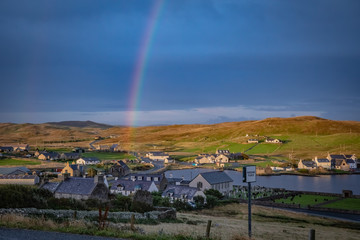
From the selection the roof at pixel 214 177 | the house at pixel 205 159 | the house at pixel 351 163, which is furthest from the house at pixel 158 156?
the roof at pixel 214 177

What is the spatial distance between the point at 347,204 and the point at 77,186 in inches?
1771

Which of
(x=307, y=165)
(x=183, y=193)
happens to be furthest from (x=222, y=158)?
(x=183, y=193)

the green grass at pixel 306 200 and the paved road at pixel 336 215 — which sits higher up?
the green grass at pixel 306 200

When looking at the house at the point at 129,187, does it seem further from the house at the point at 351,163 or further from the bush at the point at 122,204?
the house at the point at 351,163

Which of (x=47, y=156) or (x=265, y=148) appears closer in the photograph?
(x=47, y=156)

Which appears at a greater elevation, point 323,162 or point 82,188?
point 323,162

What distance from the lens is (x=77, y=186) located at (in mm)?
46562

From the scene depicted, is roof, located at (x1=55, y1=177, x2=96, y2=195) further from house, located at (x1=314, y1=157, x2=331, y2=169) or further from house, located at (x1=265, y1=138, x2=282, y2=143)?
house, located at (x1=265, y1=138, x2=282, y2=143)

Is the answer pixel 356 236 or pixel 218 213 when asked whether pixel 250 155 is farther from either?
pixel 356 236

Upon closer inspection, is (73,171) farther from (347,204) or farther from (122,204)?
(347,204)

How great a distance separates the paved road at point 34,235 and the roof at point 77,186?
28.5 meters

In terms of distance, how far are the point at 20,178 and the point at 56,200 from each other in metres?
45.4

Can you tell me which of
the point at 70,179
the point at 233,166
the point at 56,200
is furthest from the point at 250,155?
the point at 56,200

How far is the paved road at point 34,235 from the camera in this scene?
1541 cm
